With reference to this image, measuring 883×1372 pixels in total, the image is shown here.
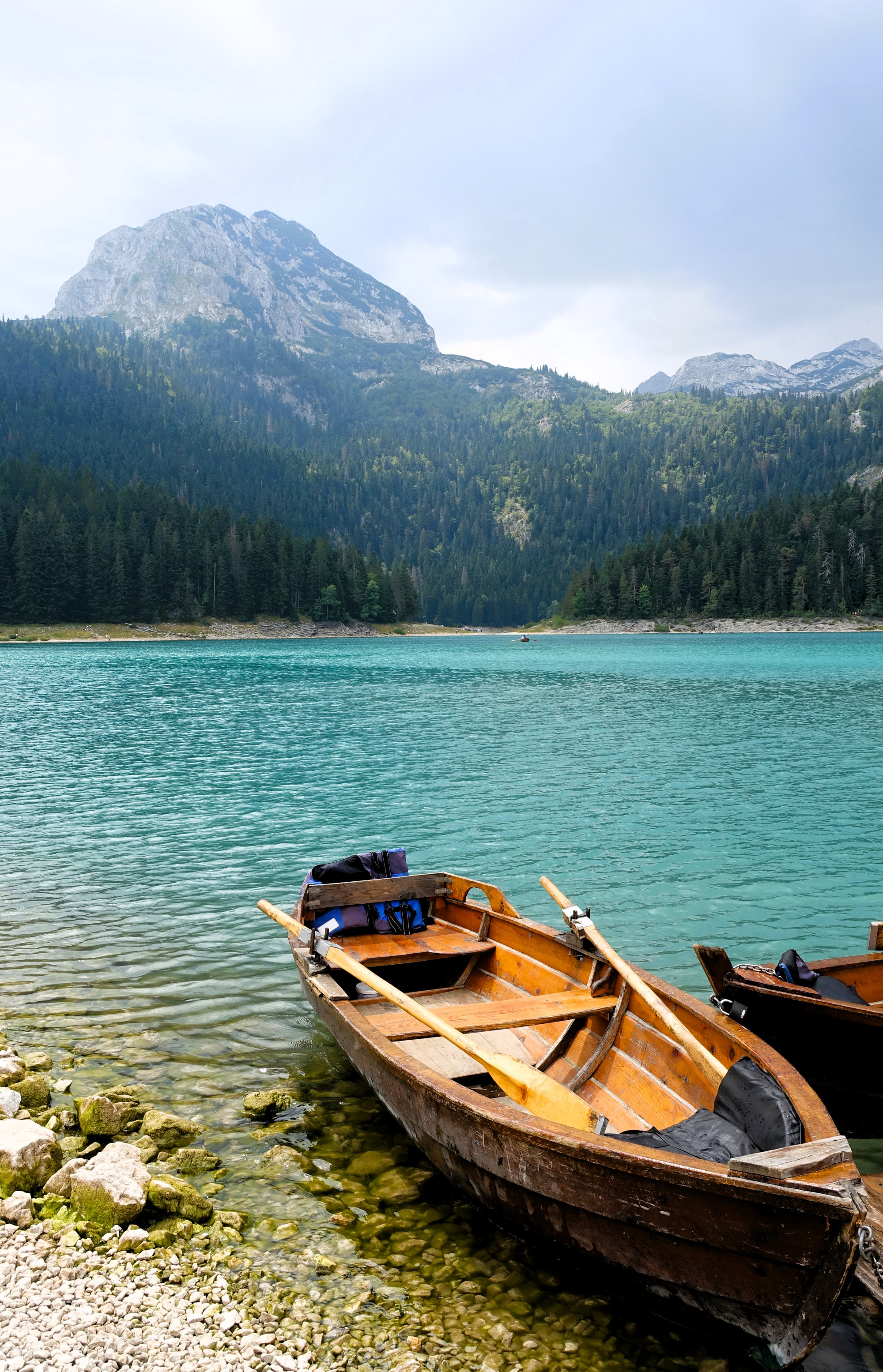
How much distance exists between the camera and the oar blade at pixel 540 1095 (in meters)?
6.12

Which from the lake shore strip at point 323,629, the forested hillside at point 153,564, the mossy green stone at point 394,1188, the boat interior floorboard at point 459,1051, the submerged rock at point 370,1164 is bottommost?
the submerged rock at point 370,1164

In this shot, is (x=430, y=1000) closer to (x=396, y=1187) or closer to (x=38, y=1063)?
(x=396, y=1187)

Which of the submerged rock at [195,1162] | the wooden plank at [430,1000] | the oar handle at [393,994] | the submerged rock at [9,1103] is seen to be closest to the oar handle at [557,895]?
the wooden plank at [430,1000]

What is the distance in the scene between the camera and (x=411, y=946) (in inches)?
408

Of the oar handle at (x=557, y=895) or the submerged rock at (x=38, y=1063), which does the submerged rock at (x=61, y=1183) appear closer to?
the submerged rock at (x=38, y=1063)

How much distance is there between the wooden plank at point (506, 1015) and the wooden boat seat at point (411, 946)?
4.17 feet

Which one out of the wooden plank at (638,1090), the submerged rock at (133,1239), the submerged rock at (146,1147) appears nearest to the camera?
the submerged rock at (133,1239)

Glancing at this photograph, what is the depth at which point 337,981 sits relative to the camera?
9742mm

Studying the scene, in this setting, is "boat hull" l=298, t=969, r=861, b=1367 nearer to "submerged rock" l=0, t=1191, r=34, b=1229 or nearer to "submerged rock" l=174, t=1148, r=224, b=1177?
"submerged rock" l=174, t=1148, r=224, b=1177

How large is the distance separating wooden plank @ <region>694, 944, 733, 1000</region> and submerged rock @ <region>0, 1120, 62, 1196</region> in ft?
18.4

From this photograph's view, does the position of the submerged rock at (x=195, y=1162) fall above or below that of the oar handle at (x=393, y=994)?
below

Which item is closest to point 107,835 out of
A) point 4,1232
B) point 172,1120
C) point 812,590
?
point 172,1120

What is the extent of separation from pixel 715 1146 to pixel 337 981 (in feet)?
17.2

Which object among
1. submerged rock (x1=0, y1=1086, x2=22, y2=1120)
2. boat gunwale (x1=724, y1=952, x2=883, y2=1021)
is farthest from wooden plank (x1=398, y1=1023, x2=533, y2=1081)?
submerged rock (x1=0, y1=1086, x2=22, y2=1120)
